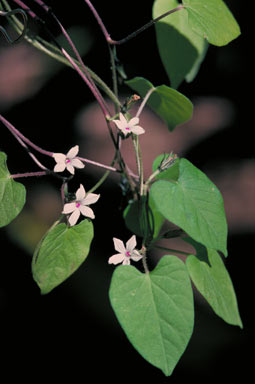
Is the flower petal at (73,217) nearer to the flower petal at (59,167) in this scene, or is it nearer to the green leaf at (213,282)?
the flower petal at (59,167)

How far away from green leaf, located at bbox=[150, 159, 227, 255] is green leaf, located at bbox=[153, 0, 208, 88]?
305 millimetres

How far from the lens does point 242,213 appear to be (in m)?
1.83

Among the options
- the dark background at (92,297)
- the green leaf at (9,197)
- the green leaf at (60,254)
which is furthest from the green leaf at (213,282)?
the dark background at (92,297)

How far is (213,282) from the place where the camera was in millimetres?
758

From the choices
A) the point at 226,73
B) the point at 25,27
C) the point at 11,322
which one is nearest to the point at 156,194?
the point at 25,27

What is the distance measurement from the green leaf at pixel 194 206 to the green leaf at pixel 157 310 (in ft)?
0.21

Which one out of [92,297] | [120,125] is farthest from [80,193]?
[92,297]

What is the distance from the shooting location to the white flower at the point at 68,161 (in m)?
0.67

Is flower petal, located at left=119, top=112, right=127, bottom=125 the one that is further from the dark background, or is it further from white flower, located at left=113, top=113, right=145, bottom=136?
the dark background

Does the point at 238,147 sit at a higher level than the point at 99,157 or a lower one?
lower

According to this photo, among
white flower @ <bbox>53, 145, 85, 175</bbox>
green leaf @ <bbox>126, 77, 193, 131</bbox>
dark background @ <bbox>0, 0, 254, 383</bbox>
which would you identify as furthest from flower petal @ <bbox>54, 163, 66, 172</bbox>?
dark background @ <bbox>0, 0, 254, 383</bbox>

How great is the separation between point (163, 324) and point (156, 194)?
0.61ft

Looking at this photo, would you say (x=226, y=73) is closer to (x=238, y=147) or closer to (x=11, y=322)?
(x=238, y=147)

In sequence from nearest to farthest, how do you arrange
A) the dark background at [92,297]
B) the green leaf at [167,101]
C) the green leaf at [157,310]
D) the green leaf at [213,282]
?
1. the green leaf at [157,310]
2. the green leaf at [213,282]
3. the green leaf at [167,101]
4. the dark background at [92,297]
